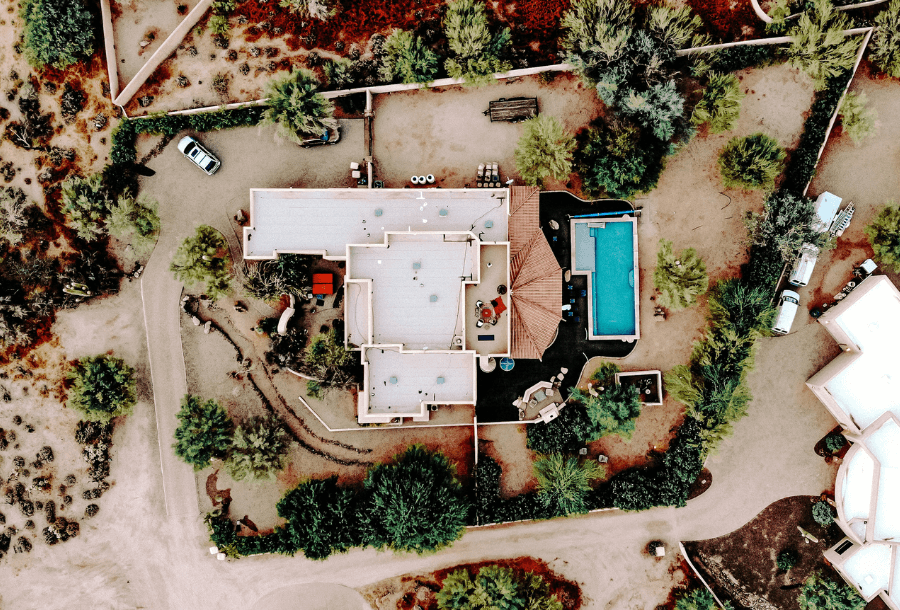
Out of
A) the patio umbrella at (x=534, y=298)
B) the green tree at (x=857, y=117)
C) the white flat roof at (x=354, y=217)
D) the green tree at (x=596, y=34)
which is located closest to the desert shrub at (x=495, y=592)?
the patio umbrella at (x=534, y=298)

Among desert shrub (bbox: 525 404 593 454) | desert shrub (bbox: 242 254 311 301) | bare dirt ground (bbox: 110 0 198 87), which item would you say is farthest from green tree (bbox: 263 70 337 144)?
desert shrub (bbox: 525 404 593 454)

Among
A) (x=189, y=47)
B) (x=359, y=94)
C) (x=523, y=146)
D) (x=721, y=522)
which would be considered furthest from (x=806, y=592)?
(x=189, y=47)

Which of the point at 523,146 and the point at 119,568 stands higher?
the point at 523,146

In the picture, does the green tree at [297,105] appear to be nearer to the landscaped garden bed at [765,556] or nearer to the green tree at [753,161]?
the green tree at [753,161]

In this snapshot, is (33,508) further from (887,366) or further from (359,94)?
(887,366)

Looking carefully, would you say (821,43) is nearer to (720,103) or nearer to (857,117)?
(857,117)

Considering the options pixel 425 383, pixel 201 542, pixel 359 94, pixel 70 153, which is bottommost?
pixel 201 542

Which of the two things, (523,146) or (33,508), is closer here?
(523,146)
